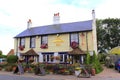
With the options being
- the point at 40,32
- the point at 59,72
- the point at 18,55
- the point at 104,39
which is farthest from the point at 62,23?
the point at 104,39

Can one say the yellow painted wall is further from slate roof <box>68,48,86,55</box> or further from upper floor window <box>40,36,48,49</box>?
slate roof <box>68,48,86,55</box>

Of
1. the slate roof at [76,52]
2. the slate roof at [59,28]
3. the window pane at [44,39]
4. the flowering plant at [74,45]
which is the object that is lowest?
the slate roof at [76,52]

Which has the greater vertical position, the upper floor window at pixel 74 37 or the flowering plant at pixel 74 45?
the upper floor window at pixel 74 37

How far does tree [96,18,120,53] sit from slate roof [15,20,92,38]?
1777cm

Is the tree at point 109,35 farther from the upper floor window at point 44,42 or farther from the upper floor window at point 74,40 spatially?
the upper floor window at point 74,40

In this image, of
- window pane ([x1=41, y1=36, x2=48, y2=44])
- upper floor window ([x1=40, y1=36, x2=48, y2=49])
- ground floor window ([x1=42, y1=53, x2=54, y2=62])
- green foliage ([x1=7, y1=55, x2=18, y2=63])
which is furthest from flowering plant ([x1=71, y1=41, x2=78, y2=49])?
green foliage ([x1=7, y1=55, x2=18, y2=63])

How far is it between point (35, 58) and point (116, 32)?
77.4ft

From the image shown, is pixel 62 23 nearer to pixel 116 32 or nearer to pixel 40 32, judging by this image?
pixel 40 32

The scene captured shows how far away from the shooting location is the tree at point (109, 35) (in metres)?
50.8

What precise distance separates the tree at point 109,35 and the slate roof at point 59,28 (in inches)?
700

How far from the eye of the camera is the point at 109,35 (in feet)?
168

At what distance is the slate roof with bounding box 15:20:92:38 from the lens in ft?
105

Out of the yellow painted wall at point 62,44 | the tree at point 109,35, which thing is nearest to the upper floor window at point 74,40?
the yellow painted wall at point 62,44

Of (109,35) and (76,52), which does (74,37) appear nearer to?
(76,52)
